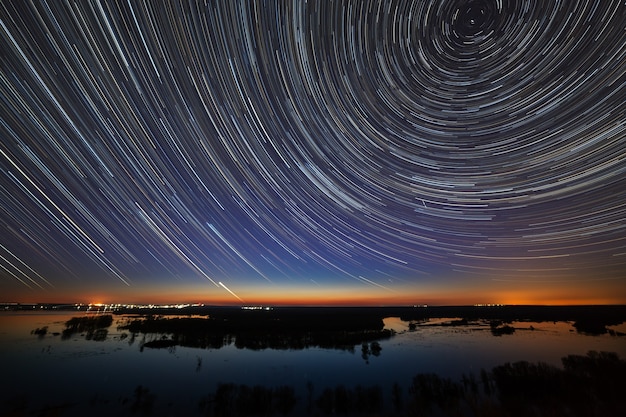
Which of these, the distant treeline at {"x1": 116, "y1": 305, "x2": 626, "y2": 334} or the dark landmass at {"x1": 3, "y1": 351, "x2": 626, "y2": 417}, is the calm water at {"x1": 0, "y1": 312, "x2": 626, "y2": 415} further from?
the distant treeline at {"x1": 116, "y1": 305, "x2": 626, "y2": 334}

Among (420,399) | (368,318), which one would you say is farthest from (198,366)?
(368,318)

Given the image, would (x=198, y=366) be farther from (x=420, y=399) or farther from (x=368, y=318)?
(x=368, y=318)

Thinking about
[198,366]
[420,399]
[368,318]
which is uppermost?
[368,318]

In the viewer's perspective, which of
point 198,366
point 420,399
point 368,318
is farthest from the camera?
point 368,318

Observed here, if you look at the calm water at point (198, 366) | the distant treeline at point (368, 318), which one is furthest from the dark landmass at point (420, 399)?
the distant treeline at point (368, 318)

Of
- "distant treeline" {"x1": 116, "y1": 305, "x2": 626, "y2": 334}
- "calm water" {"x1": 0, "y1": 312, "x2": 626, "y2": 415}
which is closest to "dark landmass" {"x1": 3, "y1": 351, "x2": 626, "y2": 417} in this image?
"calm water" {"x1": 0, "y1": 312, "x2": 626, "y2": 415}

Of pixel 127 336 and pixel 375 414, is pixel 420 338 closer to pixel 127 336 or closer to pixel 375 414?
pixel 375 414

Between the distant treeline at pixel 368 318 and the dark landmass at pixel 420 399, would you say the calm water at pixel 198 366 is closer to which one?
the dark landmass at pixel 420 399

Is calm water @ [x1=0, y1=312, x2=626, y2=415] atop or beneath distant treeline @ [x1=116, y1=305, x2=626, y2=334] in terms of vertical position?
beneath
